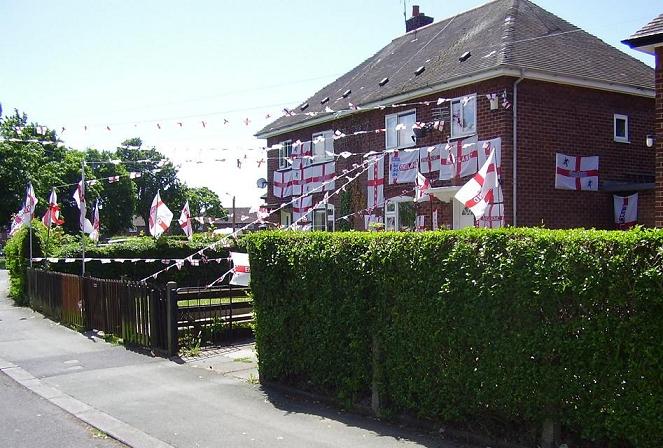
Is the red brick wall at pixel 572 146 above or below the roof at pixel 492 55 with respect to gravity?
below

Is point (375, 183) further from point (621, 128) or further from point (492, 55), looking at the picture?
point (621, 128)

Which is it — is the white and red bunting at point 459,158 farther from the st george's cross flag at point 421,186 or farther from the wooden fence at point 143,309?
the wooden fence at point 143,309

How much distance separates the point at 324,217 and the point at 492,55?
9390 millimetres

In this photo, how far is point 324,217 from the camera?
23594 millimetres

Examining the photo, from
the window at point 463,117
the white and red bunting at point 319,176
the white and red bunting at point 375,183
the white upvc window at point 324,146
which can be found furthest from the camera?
the white upvc window at point 324,146

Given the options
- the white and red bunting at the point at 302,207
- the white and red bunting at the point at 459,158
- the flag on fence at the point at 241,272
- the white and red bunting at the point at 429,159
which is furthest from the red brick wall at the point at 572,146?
the white and red bunting at the point at 302,207

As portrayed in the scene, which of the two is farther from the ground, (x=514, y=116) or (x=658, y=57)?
(x=658, y=57)

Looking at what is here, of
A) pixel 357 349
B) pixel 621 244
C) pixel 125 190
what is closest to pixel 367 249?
pixel 357 349

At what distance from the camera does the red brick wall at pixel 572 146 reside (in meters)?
15.6

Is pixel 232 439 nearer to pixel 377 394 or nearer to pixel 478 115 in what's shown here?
pixel 377 394

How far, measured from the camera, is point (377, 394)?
6938 mm

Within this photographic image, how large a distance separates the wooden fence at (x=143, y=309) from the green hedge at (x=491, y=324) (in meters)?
3.65

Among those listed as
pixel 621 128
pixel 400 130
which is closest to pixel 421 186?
pixel 400 130

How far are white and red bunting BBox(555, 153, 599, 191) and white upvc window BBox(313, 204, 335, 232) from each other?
7.93 m
